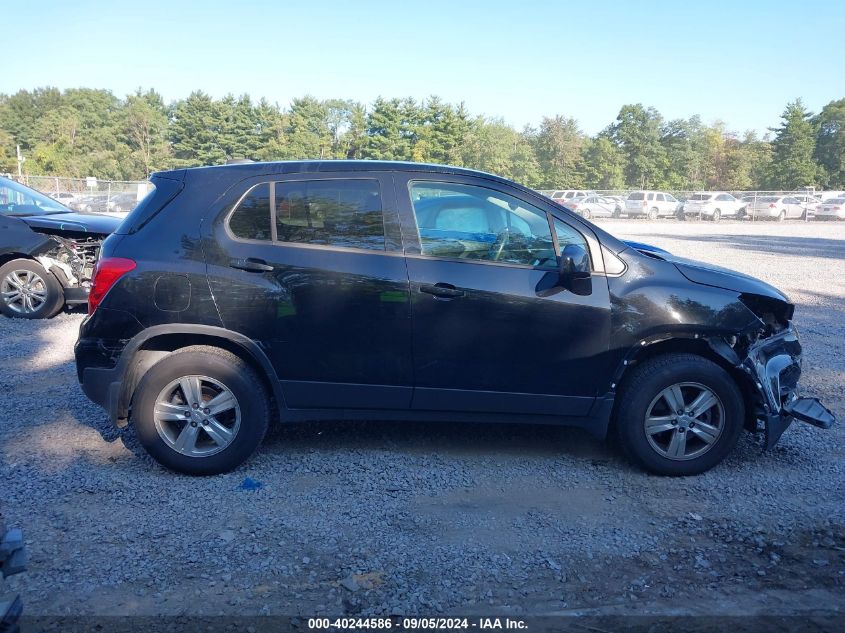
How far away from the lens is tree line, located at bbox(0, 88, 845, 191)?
53312 millimetres

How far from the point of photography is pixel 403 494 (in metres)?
4.08

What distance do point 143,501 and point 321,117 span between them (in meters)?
61.4

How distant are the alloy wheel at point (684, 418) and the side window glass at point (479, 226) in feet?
3.65

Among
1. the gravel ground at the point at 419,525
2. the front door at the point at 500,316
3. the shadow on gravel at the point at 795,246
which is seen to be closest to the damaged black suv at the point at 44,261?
the gravel ground at the point at 419,525

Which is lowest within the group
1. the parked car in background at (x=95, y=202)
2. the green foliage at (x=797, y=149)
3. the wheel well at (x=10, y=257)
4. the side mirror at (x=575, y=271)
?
the wheel well at (x=10, y=257)

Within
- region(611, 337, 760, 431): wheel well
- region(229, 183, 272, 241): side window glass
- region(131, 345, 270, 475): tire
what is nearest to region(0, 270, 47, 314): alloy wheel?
region(131, 345, 270, 475): tire

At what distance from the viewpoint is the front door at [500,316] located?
419 cm

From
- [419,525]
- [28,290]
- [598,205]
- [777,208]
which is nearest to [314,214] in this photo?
[419,525]

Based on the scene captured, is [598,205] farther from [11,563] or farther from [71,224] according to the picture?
[11,563]

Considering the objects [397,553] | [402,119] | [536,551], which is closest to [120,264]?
[397,553]

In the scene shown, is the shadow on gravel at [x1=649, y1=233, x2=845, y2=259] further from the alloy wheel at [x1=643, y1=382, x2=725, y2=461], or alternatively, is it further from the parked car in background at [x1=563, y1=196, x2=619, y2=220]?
the parked car in background at [x1=563, y1=196, x2=619, y2=220]

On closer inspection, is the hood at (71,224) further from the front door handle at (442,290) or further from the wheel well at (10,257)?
the front door handle at (442,290)

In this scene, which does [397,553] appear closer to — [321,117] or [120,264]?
[120,264]

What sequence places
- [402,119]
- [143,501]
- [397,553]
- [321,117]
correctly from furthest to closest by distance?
[321,117], [402,119], [143,501], [397,553]
